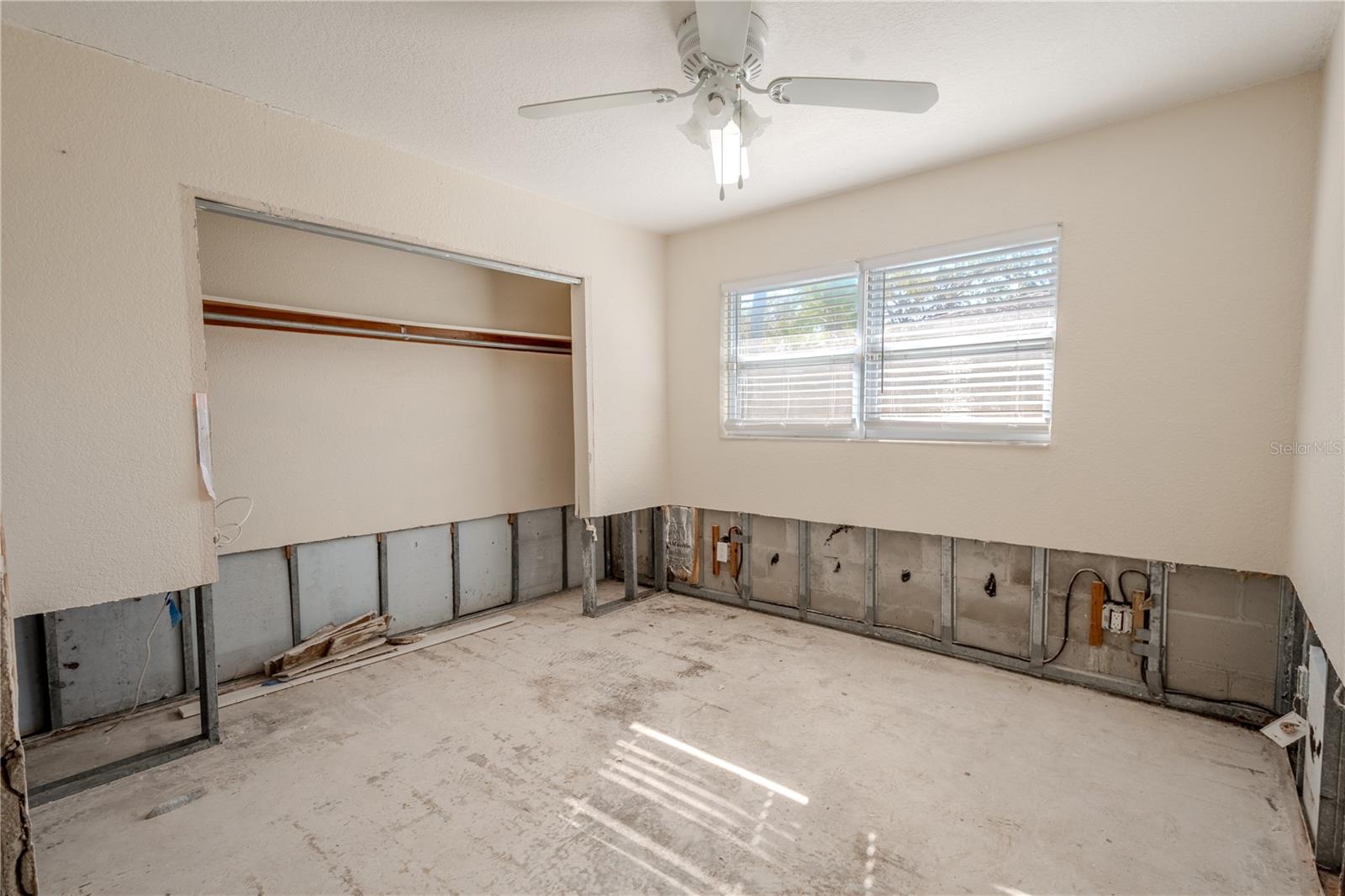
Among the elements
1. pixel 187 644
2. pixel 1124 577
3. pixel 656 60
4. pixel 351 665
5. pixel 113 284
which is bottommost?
pixel 351 665

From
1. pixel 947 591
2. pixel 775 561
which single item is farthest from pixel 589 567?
pixel 947 591

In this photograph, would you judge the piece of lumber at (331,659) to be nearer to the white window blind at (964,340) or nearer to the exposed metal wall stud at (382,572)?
the exposed metal wall stud at (382,572)

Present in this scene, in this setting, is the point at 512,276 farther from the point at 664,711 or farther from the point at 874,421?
the point at 664,711

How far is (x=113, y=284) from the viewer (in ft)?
7.36

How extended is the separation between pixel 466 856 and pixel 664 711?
1101 millimetres

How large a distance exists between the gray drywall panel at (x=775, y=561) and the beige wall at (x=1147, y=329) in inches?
26.9

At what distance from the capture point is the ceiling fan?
191 centimetres

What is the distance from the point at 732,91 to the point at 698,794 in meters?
2.59

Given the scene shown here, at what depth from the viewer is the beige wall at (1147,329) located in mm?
2451

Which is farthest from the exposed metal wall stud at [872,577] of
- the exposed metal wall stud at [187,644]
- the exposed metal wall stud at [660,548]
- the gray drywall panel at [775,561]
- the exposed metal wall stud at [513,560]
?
the exposed metal wall stud at [187,644]

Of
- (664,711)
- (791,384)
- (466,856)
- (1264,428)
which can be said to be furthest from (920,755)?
(791,384)

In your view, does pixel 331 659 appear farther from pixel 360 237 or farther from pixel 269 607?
pixel 360 237

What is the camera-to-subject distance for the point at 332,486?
3504 mm
